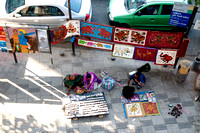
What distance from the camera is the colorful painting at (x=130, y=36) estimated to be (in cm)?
823

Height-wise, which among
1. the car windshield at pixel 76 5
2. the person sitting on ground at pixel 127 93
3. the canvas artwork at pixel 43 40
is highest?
the car windshield at pixel 76 5

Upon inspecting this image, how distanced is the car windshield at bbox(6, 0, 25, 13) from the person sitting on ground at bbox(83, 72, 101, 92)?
4400 mm

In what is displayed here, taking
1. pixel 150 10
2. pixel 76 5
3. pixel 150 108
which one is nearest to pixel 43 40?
pixel 76 5

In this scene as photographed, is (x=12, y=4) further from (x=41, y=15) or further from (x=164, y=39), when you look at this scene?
(x=164, y=39)

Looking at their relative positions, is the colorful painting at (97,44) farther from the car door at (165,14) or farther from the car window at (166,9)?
the car window at (166,9)

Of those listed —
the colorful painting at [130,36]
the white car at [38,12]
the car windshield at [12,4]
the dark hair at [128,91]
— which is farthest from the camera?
the car windshield at [12,4]

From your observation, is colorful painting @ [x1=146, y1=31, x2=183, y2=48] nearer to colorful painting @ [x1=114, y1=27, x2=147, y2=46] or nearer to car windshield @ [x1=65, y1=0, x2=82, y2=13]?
colorful painting @ [x1=114, y1=27, x2=147, y2=46]

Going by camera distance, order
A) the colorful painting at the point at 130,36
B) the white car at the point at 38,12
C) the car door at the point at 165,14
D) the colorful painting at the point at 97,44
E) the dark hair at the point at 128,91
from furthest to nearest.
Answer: the car door at the point at 165,14 → the white car at the point at 38,12 → the colorful painting at the point at 97,44 → the colorful painting at the point at 130,36 → the dark hair at the point at 128,91

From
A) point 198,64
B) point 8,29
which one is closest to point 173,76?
point 198,64

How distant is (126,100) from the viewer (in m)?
8.09

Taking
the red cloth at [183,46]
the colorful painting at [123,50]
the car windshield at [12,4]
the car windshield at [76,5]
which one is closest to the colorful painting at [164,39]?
the red cloth at [183,46]

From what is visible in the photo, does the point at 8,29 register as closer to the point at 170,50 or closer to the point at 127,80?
the point at 127,80

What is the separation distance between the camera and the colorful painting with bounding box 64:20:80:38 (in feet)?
28.0

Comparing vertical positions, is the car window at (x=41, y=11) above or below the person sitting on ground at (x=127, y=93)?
above
